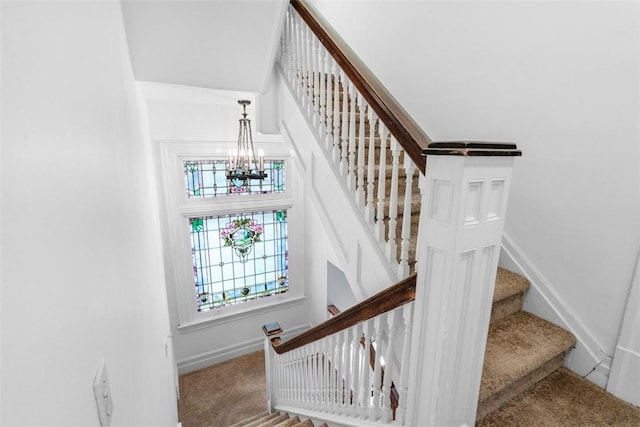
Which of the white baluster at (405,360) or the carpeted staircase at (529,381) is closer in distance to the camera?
the white baluster at (405,360)

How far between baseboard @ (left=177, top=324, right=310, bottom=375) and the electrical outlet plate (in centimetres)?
399

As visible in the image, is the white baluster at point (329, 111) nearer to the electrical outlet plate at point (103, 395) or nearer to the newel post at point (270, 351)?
the electrical outlet plate at point (103, 395)

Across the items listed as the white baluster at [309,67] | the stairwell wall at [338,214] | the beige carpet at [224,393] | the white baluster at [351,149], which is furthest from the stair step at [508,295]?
the beige carpet at [224,393]

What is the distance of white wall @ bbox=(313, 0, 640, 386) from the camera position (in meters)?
1.46

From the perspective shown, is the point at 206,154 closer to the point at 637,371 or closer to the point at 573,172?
the point at 573,172

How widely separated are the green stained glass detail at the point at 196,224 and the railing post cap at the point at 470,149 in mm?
3600

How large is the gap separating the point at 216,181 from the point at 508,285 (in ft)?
11.2

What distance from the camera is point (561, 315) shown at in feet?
5.64

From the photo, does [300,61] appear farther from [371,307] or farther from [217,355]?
[217,355]

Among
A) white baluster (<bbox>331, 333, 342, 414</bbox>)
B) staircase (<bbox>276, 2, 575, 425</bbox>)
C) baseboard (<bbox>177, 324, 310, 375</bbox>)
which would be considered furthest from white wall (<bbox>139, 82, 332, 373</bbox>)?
white baluster (<bbox>331, 333, 342, 414</bbox>)

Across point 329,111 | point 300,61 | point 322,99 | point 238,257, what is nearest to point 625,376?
point 329,111

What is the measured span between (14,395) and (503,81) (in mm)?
2418

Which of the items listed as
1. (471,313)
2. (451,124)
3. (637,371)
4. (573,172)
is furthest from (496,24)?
(637,371)

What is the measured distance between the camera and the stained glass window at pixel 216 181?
3.84 meters
